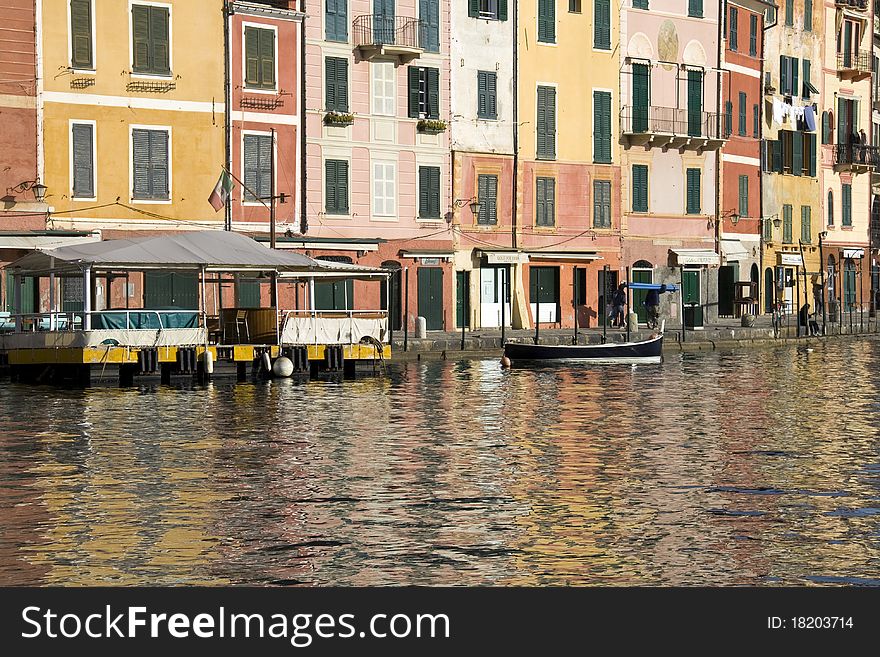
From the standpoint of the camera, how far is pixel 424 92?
2419 inches

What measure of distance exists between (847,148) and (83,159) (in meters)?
48.9

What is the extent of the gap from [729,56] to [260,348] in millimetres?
38353

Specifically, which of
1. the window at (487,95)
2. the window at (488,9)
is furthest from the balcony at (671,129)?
the window at (488,9)

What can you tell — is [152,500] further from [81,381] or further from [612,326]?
[612,326]

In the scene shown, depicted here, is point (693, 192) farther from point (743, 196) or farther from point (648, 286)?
point (648, 286)

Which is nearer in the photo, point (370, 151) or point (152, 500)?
point (152, 500)

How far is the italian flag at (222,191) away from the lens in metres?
51.0

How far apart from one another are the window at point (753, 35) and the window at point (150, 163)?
33.6 metres

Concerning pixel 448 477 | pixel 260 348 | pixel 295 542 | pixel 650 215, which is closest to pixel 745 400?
pixel 260 348

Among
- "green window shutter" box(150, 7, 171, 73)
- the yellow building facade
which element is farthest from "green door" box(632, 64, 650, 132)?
"green window shutter" box(150, 7, 171, 73)

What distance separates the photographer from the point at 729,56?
75312mm

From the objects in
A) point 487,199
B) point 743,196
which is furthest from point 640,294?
point 743,196

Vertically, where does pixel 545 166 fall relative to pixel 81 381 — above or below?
above

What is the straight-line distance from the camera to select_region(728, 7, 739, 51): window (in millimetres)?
75688
